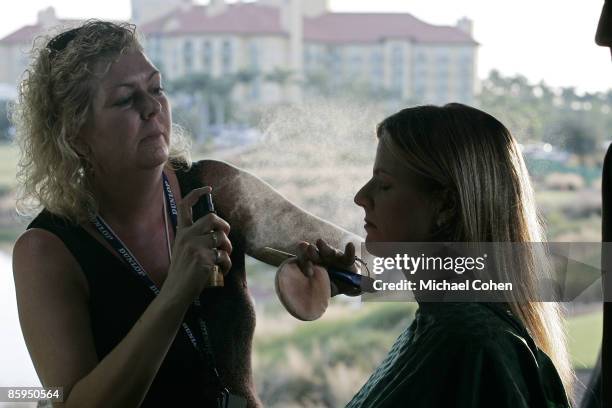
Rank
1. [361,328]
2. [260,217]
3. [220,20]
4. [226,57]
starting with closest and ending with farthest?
[260,217], [220,20], [226,57], [361,328]

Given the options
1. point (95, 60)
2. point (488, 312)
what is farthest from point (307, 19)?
point (488, 312)

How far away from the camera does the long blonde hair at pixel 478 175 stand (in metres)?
1.23

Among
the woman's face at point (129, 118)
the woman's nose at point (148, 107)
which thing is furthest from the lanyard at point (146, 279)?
the woman's nose at point (148, 107)

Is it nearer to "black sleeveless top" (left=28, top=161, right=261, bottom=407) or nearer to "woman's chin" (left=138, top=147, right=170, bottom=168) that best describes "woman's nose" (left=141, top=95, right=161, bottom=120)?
"woman's chin" (left=138, top=147, right=170, bottom=168)

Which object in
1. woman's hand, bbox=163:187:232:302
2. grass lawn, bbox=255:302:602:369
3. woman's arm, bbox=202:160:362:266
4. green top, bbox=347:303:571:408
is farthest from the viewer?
grass lawn, bbox=255:302:602:369

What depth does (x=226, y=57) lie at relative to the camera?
3535mm

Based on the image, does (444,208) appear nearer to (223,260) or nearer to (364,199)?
(364,199)

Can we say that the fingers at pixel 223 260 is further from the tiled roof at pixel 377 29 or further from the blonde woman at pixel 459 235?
the tiled roof at pixel 377 29

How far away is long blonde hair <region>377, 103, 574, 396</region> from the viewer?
1.23 m

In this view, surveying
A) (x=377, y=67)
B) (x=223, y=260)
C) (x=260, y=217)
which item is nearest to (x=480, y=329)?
(x=223, y=260)

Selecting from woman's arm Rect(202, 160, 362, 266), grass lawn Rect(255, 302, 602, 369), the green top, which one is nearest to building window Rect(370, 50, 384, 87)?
grass lawn Rect(255, 302, 602, 369)

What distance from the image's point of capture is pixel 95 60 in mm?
1491

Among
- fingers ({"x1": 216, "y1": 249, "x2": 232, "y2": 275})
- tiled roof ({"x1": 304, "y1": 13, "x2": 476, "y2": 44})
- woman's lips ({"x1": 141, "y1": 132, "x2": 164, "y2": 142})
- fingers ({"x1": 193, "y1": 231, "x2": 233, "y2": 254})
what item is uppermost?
tiled roof ({"x1": 304, "y1": 13, "x2": 476, "y2": 44})

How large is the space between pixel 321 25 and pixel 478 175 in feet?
7.12
